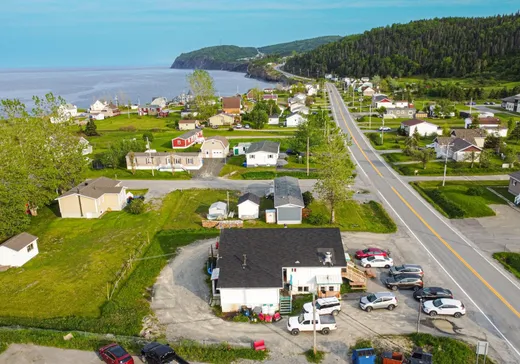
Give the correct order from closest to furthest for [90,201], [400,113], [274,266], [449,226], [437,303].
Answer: [437,303] < [274,266] < [449,226] < [90,201] < [400,113]

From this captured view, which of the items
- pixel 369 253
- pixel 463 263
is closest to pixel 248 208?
pixel 369 253

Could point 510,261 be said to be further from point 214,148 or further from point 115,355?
point 214,148

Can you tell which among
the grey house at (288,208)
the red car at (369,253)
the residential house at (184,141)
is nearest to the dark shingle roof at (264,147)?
the residential house at (184,141)

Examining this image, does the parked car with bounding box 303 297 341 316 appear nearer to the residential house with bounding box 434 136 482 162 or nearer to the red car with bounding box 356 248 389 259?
the red car with bounding box 356 248 389 259

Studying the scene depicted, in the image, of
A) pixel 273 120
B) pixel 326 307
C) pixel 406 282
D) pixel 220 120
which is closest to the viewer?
pixel 326 307

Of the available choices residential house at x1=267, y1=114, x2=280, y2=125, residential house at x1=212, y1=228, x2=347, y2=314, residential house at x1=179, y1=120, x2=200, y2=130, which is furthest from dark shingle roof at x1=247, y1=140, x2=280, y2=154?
residential house at x1=267, y1=114, x2=280, y2=125

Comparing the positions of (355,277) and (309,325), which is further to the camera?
(355,277)
